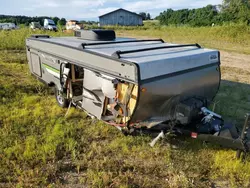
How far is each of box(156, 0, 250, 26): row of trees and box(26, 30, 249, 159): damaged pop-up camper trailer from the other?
20.4m

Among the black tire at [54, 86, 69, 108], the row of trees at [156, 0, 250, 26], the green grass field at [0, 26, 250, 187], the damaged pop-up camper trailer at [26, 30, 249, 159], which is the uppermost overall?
the row of trees at [156, 0, 250, 26]

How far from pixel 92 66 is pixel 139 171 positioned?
5.58 feet

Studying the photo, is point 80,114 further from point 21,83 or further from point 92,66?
point 21,83

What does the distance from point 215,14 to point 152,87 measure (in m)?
39.4

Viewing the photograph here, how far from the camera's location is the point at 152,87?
10.3 feet

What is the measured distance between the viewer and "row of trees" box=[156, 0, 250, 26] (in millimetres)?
23484

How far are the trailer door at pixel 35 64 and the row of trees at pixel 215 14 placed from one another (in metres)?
20.4

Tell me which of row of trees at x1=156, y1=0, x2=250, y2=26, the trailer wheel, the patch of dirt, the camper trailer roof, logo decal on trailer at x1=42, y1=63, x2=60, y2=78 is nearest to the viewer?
the camper trailer roof

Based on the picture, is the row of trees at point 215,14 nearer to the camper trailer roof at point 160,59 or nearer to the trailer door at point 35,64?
the camper trailer roof at point 160,59

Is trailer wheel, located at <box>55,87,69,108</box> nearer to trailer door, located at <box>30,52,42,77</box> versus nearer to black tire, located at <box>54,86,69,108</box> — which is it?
black tire, located at <box>54,86,69,108</box>

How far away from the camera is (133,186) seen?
9.72ft

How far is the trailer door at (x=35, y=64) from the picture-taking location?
220 inches

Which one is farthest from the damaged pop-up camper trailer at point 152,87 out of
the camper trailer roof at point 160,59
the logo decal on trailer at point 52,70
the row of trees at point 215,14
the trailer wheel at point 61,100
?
the row of trees at point 215,14

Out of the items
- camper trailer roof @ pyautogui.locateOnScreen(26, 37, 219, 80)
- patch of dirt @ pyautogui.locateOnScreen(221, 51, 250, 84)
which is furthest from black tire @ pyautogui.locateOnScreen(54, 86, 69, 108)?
patch of dirt @ pyautogui.locateOnScreen(221, 51, 250, 84)
